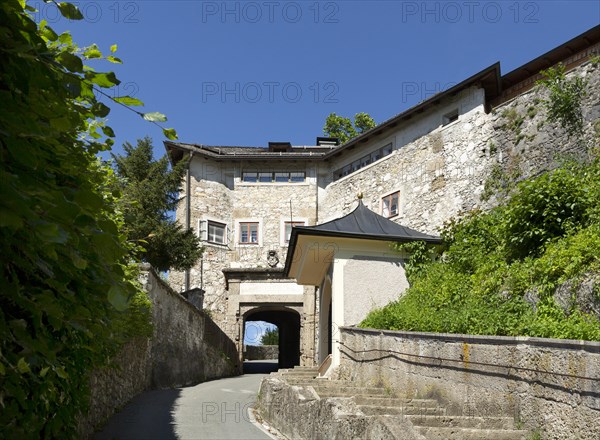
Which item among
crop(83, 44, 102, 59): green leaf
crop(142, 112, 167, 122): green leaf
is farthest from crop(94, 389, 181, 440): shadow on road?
crop(142, 112, 167, 122): green leaf

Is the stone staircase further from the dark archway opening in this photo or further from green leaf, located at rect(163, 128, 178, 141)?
the dark archway opening

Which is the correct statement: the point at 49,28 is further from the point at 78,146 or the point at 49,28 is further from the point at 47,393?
the point at 47,393

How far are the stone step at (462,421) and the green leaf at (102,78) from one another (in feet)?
18.4

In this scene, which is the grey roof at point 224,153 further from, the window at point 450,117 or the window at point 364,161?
the window at point 450,117

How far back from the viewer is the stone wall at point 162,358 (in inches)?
425

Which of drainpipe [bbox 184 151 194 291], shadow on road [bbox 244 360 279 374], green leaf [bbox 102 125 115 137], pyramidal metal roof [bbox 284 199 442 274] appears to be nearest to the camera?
green leaf [bbox 102 125 115 137]

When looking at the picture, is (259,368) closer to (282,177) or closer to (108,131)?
(282,177)

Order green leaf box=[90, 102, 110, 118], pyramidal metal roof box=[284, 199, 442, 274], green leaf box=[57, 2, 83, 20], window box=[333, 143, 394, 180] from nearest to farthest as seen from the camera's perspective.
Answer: green leaf box=[57, 2, 83, 20] < green leaf box=[90, 102, 110, 118] < pyramidal metal roof box=[284, 199, 442, 274] < window box=[333, 143, 394, 180]

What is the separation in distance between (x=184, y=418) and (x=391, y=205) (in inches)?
619

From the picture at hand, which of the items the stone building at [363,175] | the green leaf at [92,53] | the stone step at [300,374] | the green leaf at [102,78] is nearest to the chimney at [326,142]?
the stone building at [363,175]

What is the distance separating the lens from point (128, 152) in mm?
25266

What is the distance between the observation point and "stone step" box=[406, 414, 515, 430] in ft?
24.0

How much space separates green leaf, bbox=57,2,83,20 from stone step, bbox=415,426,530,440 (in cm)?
589

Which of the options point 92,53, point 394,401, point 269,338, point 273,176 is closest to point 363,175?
point 273,176
